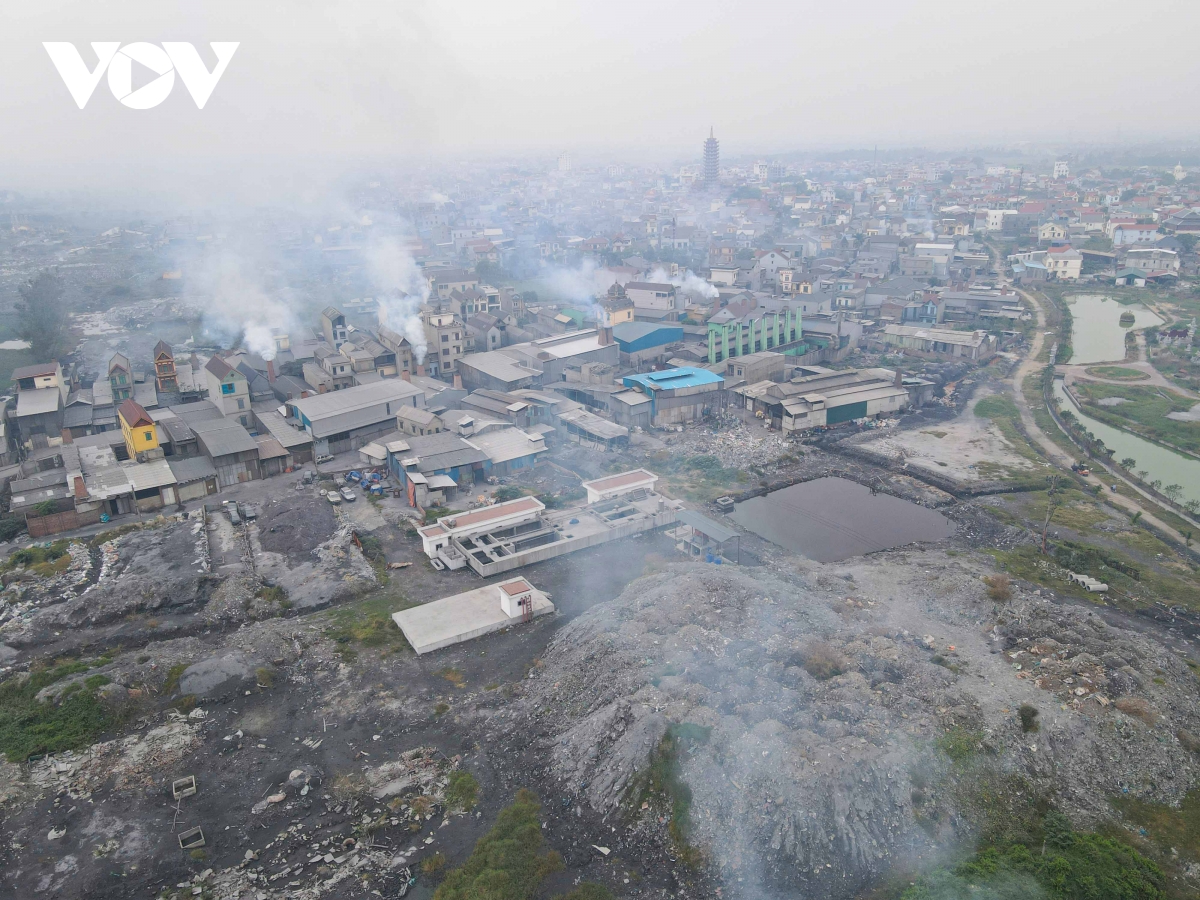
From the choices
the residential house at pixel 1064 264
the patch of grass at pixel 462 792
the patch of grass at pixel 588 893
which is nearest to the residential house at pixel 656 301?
the residential house at pixel 1064 264

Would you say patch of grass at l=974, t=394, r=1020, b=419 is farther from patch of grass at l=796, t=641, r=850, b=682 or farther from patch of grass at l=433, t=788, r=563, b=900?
patch of grass at l=433, t=788, r=563, b=900

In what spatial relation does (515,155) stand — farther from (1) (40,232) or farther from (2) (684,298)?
(2) (684,298)

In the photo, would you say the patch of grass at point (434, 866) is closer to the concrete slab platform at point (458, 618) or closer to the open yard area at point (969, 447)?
the concrete slab platform at point (458, 618)

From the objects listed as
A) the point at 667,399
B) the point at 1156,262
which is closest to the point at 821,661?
the point at 667,399

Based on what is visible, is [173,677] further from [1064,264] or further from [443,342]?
[1064,264]

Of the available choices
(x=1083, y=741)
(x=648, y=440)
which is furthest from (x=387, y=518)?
(x=1083, y=741)

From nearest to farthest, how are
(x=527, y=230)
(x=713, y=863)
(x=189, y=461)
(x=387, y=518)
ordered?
(x=713, y=863) < (x=387, y=518) < (x=189, y=461) < (x=527, y=230)
